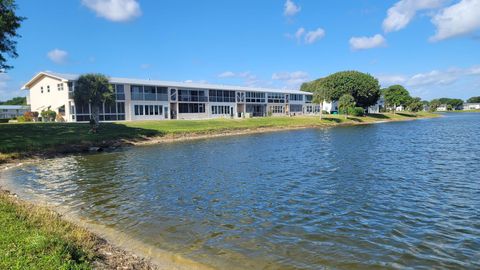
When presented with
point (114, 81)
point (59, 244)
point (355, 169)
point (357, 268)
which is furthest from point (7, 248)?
point (114, 81)

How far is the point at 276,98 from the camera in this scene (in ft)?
311

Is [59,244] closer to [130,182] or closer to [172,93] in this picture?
[130,182]

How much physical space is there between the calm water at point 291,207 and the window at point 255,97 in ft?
209

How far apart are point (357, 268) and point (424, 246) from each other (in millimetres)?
2281

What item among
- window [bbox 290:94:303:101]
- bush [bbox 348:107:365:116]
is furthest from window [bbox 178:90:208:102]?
bush [bbox 348:107:365:116]

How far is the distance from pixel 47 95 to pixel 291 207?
190ft

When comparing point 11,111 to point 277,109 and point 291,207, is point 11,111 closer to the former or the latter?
point 277,109

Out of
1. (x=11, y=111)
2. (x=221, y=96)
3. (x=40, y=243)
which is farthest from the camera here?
(x=11, y=111)

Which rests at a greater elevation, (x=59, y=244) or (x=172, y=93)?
(x=172, y=93)

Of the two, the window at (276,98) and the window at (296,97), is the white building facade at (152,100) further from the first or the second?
the window at (296,97)

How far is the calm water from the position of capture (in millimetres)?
8398

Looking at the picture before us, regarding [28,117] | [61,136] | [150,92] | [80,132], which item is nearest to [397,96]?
[150,92]

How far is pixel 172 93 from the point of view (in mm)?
67500

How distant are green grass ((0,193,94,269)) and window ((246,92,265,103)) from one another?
255ft
